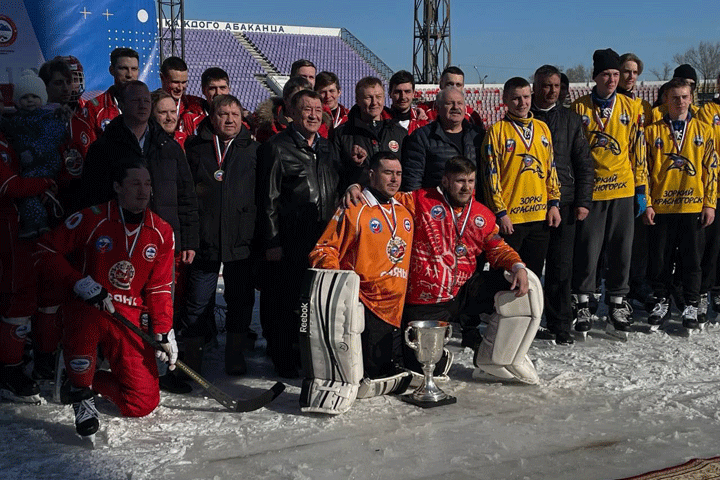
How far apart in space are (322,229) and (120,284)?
4.72 feet

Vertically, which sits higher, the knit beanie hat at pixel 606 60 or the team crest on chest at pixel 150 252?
the knit beanie hat at pixel 606 60

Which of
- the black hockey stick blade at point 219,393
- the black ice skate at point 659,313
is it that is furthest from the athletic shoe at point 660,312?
the black hockey stick blade at point 219,393

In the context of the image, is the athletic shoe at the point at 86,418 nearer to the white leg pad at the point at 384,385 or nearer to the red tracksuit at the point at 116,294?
the red tracksuit at the point at 116,294

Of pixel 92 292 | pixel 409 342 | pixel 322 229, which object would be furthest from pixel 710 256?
pixel 92 292

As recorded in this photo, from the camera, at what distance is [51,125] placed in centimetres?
496

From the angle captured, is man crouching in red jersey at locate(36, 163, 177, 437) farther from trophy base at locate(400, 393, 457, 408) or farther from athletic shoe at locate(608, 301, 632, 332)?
athletic shoe at locate(608, 301, 632, 332)

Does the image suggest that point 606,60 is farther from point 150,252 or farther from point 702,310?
point 150,252

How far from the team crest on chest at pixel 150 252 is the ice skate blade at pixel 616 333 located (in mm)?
3702

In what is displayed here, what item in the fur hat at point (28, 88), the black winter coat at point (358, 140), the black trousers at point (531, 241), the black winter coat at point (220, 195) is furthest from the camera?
the black trousers at point (531, 241)

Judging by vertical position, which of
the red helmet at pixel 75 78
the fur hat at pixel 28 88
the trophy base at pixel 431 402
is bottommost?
the trophy base at pixel 431 402

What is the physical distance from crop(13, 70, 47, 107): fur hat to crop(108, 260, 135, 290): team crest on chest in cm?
137

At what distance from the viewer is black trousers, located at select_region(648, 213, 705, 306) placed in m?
6.49

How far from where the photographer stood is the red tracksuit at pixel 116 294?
14.1 feet

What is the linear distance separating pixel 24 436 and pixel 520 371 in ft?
9.48
